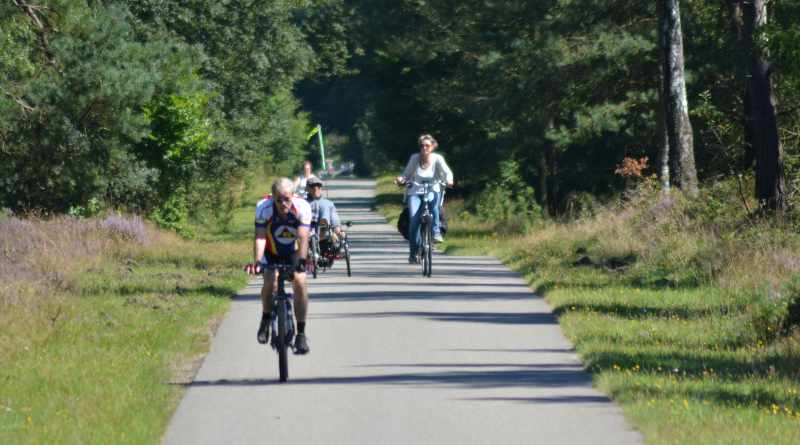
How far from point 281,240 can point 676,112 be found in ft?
53.8

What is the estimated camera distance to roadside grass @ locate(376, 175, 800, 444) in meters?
10.5

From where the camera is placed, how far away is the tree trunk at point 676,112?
27.8m

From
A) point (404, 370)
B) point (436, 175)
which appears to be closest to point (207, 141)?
point (436, 175)

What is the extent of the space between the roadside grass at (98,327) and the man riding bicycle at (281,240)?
101 cm

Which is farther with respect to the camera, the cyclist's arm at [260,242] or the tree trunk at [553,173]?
the tree trunk at [553,173]

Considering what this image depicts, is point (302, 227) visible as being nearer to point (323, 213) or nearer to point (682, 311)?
point (682, 311)

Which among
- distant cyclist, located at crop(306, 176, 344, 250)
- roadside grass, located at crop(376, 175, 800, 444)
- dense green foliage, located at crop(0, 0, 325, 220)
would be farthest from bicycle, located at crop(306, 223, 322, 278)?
dense green foliage, located at crop(0, 0, 325, 220)

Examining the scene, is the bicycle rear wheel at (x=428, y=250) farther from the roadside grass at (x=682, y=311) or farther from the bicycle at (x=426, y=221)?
the roadside grass at (x=682, y=311)

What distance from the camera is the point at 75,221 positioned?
30000 millimetres

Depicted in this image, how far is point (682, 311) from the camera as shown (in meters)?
16.7

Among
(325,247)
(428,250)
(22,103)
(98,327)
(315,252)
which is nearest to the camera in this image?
(98,327)

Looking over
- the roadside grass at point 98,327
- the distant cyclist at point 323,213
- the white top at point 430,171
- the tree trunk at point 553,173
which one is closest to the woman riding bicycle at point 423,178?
the white top at point 430,171

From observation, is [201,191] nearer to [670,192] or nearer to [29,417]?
[670,192]

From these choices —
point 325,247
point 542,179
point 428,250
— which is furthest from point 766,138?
point 542,179
